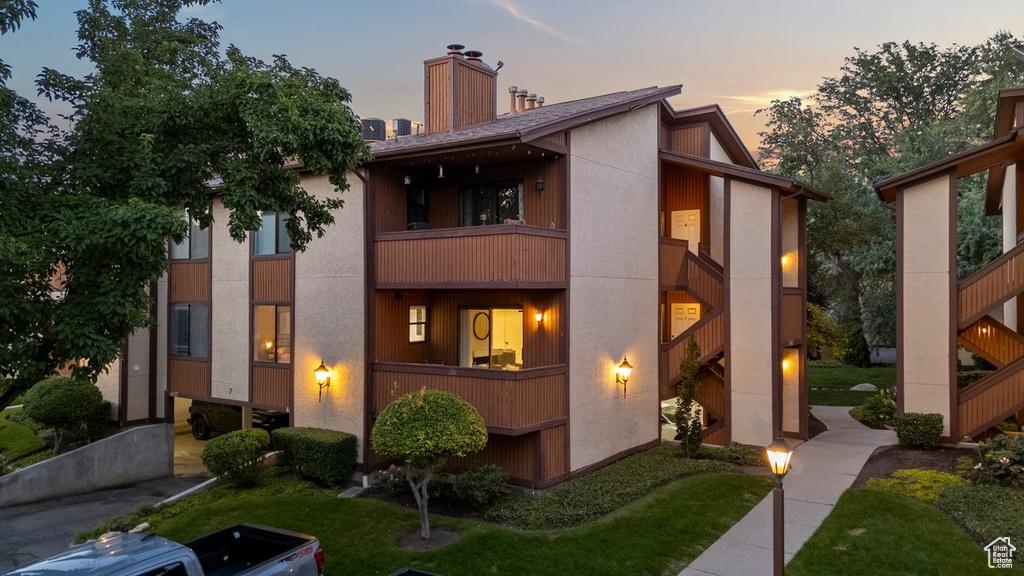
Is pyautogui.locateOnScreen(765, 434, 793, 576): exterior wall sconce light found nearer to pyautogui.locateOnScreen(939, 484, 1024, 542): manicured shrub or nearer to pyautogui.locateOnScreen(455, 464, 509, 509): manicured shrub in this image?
pyautogui.locateOnScreen(939, 484, 1024, 542): manicured shrub

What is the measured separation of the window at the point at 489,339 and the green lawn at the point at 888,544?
780 cm

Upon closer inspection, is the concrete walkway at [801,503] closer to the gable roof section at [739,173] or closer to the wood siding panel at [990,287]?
the wood siding panel at [990,287]

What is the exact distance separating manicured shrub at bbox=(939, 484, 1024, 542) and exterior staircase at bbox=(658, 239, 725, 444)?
5.94 meters

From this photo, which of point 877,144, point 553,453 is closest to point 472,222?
point 553,453

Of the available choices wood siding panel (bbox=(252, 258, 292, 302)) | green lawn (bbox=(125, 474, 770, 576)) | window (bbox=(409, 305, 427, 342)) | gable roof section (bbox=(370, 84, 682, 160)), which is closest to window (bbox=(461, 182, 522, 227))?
gable roof section (bbox=(370, 84, 682, 160))

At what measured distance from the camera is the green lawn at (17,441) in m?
20.7

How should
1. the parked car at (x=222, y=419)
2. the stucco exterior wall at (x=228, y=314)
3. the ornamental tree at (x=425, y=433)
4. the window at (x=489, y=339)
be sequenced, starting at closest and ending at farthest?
the ornamental tree at (x=425, y=433)
the window at (x=489, y=339)
the stucco exterior wall at (x=228, y=314)
the parked car at (x=222, y=419)

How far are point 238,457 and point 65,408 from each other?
26.4 feet

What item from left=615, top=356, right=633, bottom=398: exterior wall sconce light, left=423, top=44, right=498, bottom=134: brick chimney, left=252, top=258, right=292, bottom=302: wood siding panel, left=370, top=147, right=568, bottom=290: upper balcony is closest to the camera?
left=370, top=147, right=568, bottom=290: upper balcony

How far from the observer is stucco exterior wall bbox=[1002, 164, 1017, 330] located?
20391 millimetres

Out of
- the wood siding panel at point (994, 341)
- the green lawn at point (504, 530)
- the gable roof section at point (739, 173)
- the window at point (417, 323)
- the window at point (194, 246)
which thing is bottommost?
the green lawn at point (504, 530)

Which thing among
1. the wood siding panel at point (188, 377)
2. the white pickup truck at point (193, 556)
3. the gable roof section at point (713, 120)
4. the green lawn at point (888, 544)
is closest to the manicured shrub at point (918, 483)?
the green lawn at point (888, 544)

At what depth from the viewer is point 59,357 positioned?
10367mm

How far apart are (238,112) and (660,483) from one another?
36.2 ft
